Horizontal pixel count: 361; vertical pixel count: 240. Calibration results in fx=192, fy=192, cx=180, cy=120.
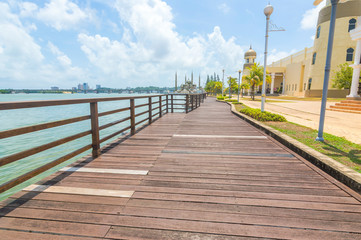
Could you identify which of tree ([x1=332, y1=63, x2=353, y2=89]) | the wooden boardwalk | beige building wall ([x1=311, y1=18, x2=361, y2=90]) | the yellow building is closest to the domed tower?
the yellow building

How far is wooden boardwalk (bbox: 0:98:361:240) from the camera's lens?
1.96m

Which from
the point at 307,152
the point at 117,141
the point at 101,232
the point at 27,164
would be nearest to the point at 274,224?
the point at 101,232

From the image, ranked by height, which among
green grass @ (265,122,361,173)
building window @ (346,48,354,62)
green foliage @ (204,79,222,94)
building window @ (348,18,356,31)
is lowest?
green grass @ (265,122,361,173)

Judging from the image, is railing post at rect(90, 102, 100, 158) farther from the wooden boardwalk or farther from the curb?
the curb

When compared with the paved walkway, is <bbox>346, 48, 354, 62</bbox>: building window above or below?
above

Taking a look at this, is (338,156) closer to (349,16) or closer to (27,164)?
(27,164)

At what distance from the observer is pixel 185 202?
96.0 inches

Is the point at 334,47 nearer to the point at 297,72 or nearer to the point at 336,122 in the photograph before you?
the point at 297,72

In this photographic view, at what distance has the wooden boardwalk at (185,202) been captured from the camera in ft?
6.44

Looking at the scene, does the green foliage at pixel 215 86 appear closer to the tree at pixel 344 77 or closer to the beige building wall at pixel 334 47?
the beige building wall at pixel 334 47

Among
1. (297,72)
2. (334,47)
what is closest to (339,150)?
(334,47)

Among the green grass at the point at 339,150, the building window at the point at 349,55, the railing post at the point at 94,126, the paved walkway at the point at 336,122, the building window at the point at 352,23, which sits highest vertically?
the building window at the point at 352,23

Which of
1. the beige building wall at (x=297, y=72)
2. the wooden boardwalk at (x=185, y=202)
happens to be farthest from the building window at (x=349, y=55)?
the wooden boardwalk at (x=185, y=202)

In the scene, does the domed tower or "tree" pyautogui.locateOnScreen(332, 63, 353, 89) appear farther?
the domed tower
